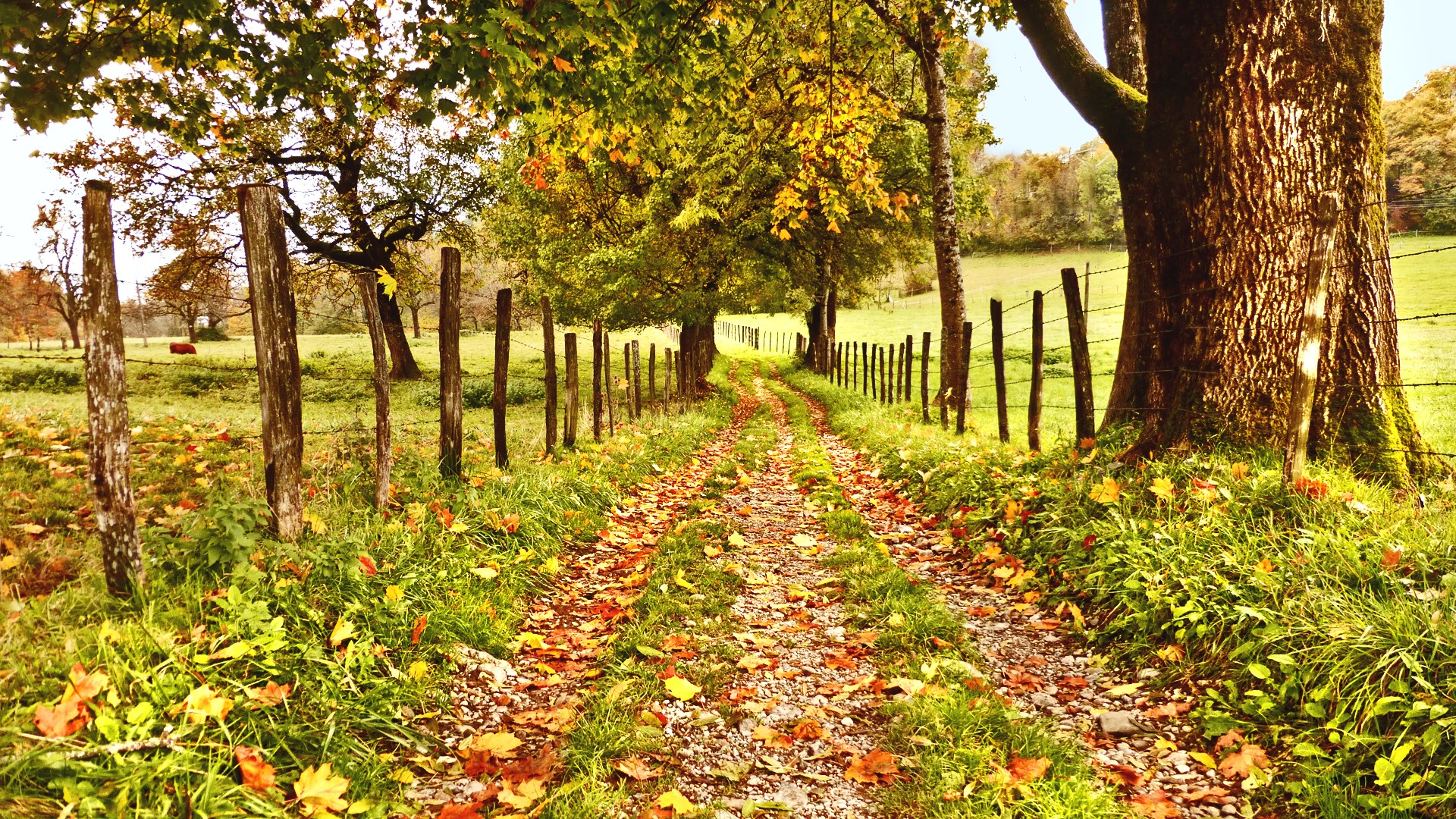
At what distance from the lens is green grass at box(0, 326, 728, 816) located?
2.26m

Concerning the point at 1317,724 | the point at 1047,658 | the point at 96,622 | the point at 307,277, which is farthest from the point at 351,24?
the point at 307,277

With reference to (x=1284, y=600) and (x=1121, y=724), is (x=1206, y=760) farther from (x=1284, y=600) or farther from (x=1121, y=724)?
(x=1284, y=600)

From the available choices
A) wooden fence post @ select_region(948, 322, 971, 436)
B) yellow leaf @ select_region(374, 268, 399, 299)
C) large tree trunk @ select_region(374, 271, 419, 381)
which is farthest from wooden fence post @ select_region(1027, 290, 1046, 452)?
large tree trunk @ select_region(374, 271, 419, 381)

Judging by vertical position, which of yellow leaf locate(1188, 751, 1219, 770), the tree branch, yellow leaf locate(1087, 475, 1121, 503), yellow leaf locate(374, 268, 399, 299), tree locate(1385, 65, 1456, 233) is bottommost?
yellow leaf locate(1188, 751, 1219, 770)

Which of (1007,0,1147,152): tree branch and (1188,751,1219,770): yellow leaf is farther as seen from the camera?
(1007,0,1147,152): tree branch

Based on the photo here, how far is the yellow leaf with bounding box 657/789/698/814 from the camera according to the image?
2496mm

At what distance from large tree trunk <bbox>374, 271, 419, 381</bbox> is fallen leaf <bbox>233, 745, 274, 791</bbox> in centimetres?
2120

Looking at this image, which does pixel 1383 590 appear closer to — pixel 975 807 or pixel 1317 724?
pixel 1317 724

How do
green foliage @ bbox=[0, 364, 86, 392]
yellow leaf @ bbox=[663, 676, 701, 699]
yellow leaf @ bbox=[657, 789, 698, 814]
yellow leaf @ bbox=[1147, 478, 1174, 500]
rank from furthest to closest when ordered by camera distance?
1. green foliage @ bbox=[0, 364, 86, 392]
2. yellow leaf @ bbox=[1147, 478, 1174, 500]
3. yellow leaf @ bbox=[663, 676, 701, 699]
4. yellow leaf @ bbox=[657, 789, 698, 814]

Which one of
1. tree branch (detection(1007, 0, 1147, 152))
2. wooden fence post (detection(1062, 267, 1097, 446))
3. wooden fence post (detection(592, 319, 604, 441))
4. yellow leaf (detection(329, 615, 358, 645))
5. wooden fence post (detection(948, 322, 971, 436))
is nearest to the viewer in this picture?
yellow leaf (detection(329, 615, 358, 645))

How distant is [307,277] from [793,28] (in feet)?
54.0

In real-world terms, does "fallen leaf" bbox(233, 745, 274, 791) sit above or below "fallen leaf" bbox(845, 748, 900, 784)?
above

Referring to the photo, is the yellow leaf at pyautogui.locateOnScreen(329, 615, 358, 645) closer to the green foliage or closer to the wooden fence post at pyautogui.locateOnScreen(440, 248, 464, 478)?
the wooden fence post at pyautogui.locateOnScreen(440, 248, 464, 478)

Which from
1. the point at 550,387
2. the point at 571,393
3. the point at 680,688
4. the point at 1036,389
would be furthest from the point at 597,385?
the point at 680,688
